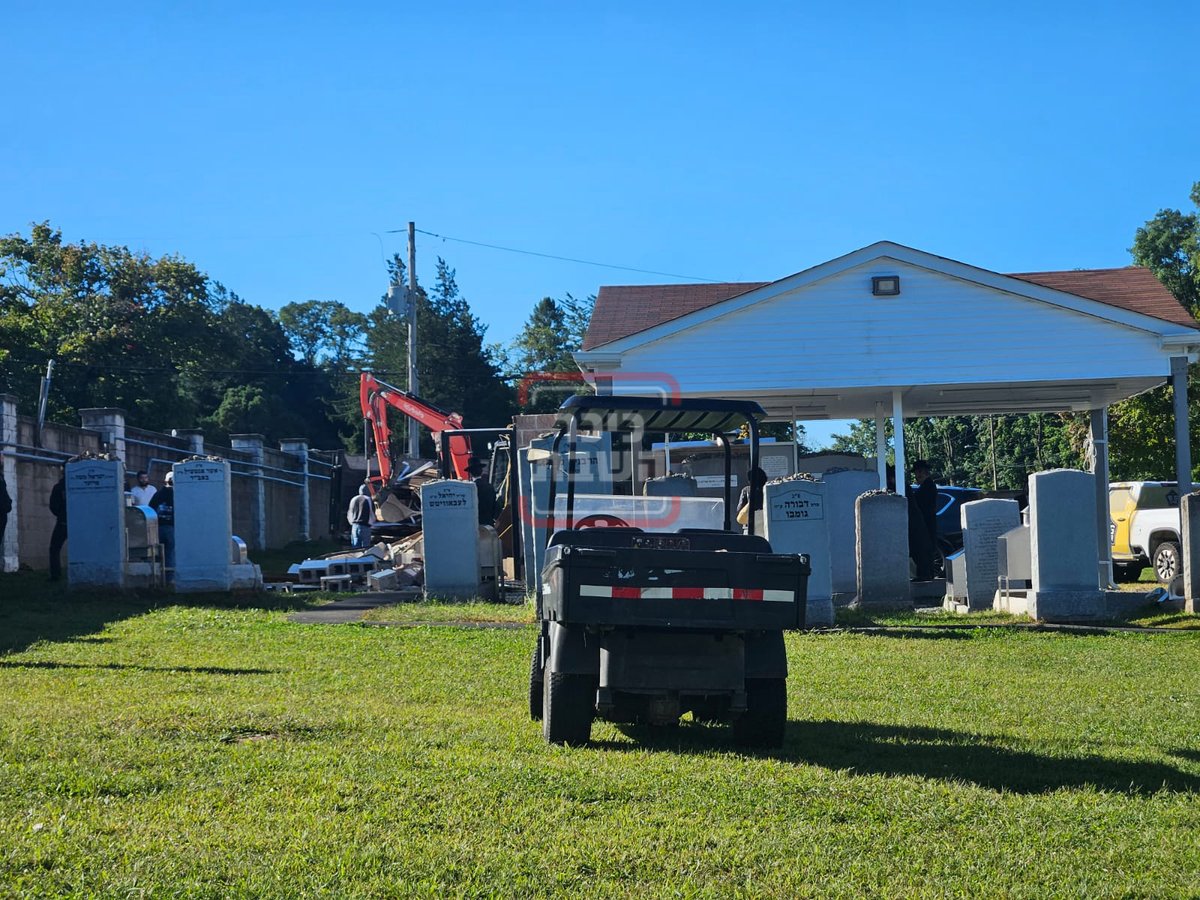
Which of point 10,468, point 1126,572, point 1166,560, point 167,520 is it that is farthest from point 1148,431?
point 10,468

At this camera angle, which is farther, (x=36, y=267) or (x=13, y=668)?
(x=36, y=267)

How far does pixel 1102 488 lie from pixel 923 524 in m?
4.03

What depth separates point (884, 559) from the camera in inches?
675

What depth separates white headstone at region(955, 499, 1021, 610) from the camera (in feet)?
57.5

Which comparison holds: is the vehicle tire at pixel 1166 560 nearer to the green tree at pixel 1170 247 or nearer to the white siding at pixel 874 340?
the white siding at pixel 874 340

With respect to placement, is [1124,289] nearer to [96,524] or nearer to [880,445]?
[880,445]

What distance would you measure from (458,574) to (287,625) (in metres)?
3.81

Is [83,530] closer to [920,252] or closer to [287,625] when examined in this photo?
[287,625]

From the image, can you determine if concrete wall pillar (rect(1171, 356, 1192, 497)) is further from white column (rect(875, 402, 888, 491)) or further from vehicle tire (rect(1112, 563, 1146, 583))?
vehicle tire (rect(1112, 563, 1146, 583))

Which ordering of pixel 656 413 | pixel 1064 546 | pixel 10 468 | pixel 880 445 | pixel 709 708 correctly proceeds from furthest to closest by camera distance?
pixel 880 445 → pixel 10 468 → pixel 1064 546 → pixel 656 413 → pixel 709 708

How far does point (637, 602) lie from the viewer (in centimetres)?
720

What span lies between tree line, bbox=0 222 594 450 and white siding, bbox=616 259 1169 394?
28065 millimetres

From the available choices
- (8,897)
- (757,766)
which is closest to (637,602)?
(757,766)

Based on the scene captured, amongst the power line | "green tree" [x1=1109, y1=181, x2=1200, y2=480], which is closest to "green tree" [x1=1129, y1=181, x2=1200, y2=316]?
"green tree" [x1=1109, y1=181, x2=1200, y2=480]
